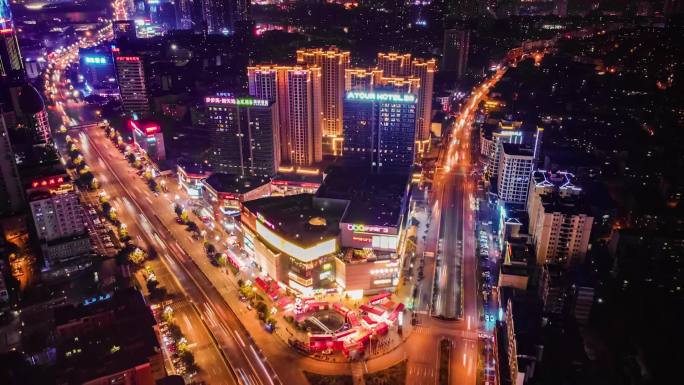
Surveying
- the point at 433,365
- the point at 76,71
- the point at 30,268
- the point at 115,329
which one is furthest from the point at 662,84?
the point at 76,71

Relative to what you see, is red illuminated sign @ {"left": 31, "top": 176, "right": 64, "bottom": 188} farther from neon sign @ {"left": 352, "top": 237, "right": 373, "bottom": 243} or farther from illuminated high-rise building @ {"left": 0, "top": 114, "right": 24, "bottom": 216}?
neon sign @ {"left": 352, "top": 237, "right": 373, "bottom": 243}

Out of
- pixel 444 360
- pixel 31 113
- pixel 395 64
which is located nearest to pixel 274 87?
pixel 395 64

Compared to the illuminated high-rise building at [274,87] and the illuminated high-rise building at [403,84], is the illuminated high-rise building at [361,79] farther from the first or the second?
the illuminated high-rise building at [274,87]

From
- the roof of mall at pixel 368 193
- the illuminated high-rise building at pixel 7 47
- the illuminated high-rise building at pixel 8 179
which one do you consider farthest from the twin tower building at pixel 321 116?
the illuminated high-rise building at pixel 7 47

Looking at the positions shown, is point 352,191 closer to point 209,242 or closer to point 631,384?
point 209,242

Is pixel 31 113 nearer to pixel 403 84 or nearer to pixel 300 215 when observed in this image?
pixel 300 215

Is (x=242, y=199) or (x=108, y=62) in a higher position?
(x=108, y=62)

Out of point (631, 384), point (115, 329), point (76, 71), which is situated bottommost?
point (631, 384)
